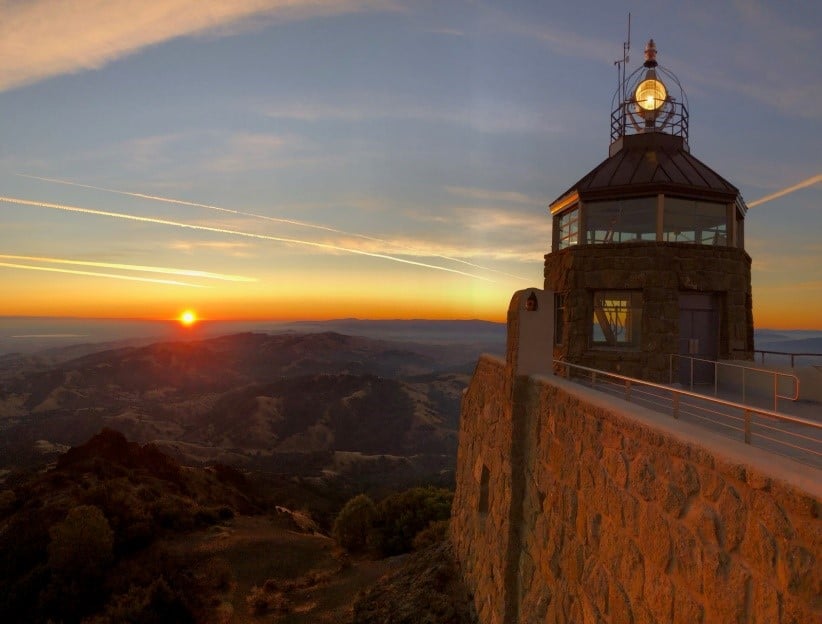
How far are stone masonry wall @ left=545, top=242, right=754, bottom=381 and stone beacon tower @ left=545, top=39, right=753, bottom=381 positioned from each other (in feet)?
0.09

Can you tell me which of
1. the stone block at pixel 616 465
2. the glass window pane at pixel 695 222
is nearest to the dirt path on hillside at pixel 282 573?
the stone block at pixel 616 465

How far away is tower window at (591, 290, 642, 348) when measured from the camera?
45.8 ft

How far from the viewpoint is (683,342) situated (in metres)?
13.9

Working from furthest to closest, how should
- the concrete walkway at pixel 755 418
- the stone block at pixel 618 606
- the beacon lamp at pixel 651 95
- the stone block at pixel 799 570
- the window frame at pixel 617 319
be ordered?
the beacon lamp at pixel 651 95 → the window frame at pixel 617 319 → the stone block at pixel 618 606 → the concrete walkway at pixel 755 418 → the stone block at pixel 799 570

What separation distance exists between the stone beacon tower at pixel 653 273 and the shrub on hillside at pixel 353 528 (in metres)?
11.0

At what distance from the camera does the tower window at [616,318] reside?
14.0m

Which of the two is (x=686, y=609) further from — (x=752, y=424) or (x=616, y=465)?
(x=752, y=424)

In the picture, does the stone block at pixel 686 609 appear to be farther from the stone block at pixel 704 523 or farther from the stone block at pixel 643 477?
the stone block at pixel 643 477

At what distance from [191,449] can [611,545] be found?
62450 millimetres

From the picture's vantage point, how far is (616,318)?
14148mm

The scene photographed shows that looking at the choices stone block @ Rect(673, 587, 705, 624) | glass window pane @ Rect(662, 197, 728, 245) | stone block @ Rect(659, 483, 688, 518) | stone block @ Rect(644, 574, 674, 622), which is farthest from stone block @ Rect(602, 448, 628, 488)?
glass window pane @ Rect(662, 197, 728, 245)

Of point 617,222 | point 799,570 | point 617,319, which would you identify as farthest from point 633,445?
point 617,222

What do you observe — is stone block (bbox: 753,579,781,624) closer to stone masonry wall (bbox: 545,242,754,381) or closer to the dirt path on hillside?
Answer: stone masonry wall (bbox: 545,242,754,381)

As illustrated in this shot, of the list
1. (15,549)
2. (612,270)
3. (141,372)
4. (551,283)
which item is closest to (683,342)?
(612,270)
